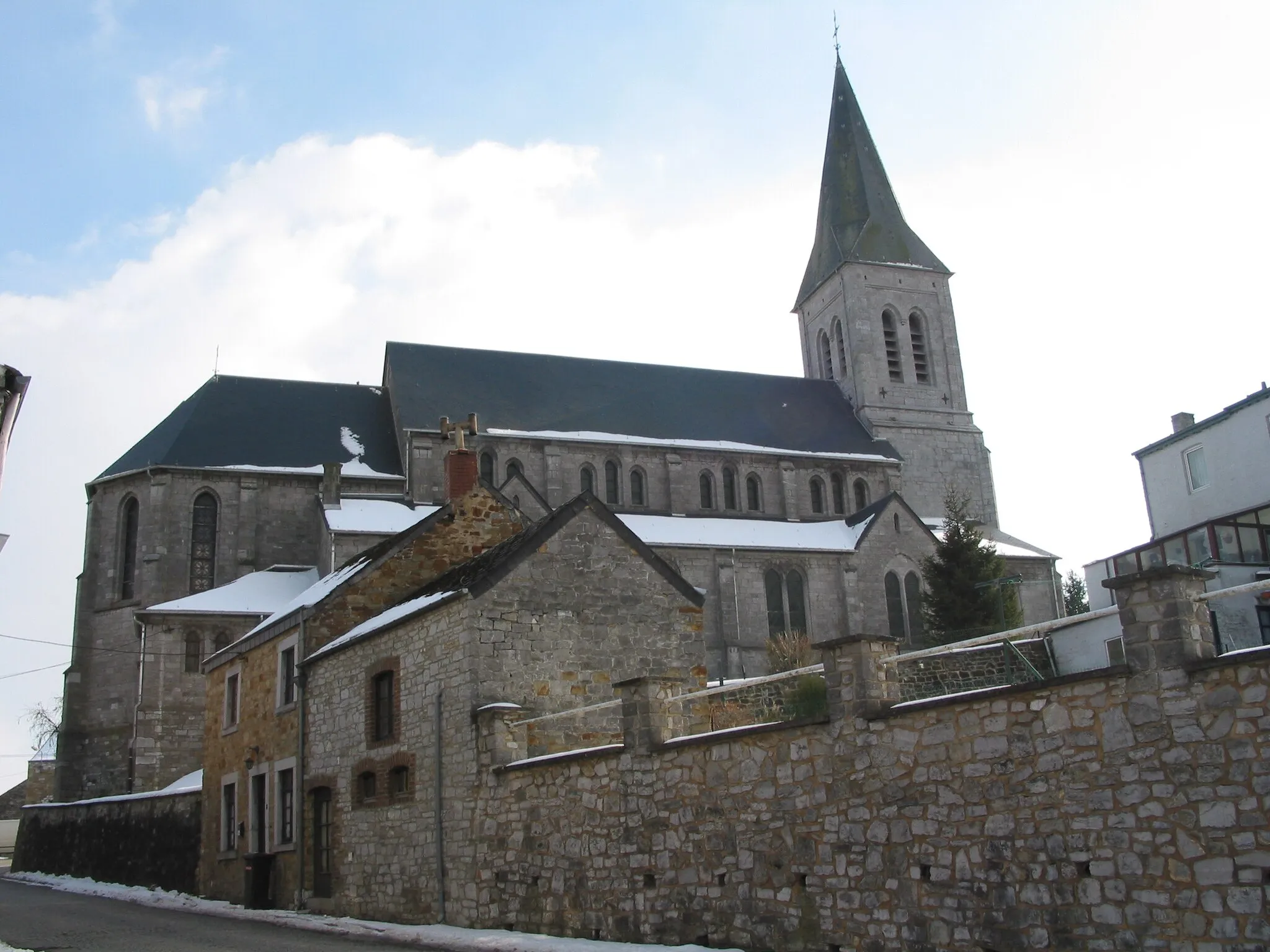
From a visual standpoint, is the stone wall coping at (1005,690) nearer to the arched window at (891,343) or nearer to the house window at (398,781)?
the house window at (398,781)

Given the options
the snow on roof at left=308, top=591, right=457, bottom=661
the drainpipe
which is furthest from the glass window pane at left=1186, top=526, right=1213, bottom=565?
the drainpipe

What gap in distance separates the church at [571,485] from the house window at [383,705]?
45.4ft

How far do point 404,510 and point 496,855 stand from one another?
23.0 meters

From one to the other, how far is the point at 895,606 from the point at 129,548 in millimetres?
24815

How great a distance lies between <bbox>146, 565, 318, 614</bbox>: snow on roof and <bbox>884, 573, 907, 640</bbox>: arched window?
1825 centimetres

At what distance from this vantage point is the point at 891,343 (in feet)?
160

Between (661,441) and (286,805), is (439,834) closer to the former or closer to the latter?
(286,805)

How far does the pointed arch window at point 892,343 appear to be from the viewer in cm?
4809

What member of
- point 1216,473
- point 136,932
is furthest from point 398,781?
point 1216,473

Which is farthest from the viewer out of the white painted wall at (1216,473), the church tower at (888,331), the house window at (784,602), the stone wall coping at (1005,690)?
the church tower at (888,331)

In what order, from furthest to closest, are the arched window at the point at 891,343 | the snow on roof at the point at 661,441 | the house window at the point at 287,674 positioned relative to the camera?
the arched window at the point at 891,343 → the snow on roof at the point at 661,441 → the house window at the point at 287,674

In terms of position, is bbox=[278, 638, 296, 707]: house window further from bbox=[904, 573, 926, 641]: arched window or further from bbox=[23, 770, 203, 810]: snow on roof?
bbox=[904, 573, 926, 641]: arched window

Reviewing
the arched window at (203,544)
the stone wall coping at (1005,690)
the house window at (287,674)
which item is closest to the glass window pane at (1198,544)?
the stone wall coping at (1005,690)

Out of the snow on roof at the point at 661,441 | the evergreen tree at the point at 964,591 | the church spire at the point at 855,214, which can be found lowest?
the evergreen tree at the point at 964,591
